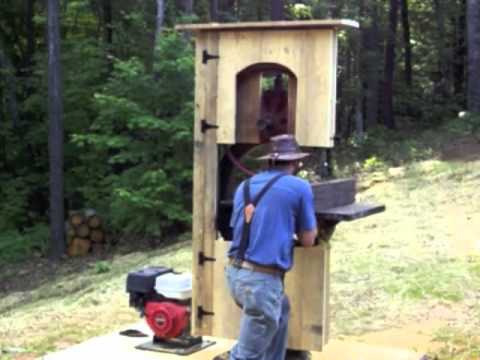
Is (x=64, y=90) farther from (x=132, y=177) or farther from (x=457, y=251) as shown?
(x=457, y=251)

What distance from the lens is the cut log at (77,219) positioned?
57.1ft

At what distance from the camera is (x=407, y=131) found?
25.4 meters

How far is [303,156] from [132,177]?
34.4ft

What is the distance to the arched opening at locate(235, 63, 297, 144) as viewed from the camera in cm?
568

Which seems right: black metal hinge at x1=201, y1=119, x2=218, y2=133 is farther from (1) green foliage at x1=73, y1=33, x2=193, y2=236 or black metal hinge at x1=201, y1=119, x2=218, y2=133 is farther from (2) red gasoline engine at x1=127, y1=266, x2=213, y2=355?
(1) green foliage at x1=73, y1=33, x2=193, y2=236

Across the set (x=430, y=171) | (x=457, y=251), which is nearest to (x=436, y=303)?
(x=457, y=251)

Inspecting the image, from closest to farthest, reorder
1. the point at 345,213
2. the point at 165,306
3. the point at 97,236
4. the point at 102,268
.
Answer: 1. the point at 345,213
2. the point at 165,306
3. the point at 102,268
4. the point at 97,236

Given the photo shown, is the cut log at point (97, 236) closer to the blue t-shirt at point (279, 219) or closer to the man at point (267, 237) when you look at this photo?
the man at point (267, 237)

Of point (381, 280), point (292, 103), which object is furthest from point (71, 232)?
point (292, 103)

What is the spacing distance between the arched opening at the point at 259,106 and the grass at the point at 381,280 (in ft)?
7.25

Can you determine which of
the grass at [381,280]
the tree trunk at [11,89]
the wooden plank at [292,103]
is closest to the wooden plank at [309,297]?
the wooden plank at [292,103]

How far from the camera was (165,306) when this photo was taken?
6000mm

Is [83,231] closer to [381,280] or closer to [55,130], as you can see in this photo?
[55,130]

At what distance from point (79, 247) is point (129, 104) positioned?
3.86m
